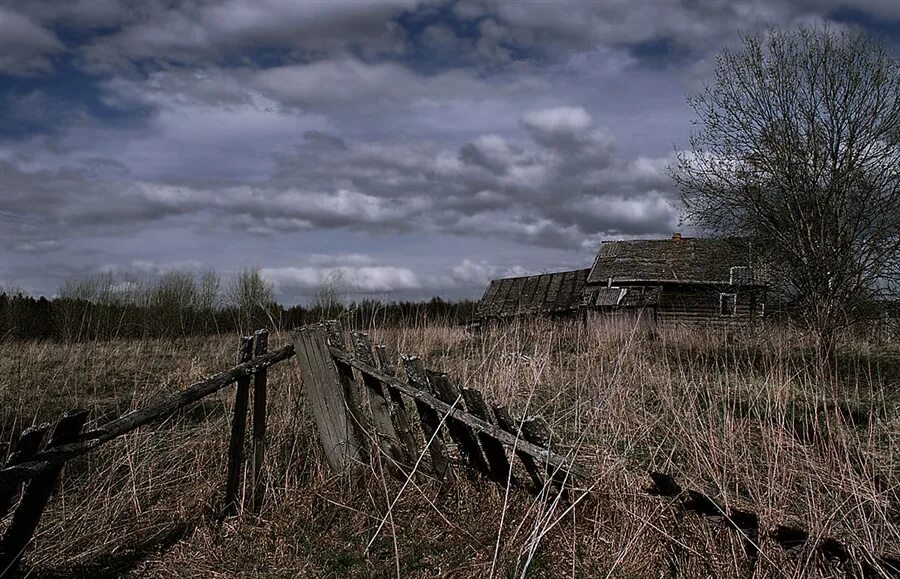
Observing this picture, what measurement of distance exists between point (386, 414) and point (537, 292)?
24561 millimetres

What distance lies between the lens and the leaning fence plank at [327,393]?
4695 mm

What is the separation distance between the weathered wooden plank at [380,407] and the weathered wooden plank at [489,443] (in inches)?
24.9

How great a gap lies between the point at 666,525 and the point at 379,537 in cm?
152

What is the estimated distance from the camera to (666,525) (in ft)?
11.6

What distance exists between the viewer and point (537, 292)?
28.9 meters

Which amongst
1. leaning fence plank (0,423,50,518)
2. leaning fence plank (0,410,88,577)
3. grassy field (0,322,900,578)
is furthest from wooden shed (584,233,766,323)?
leaning fence plank (0,423,50,518)

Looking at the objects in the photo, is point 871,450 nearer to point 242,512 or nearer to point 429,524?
point 429,524

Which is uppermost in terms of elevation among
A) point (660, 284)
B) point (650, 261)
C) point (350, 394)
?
point (650, 261)

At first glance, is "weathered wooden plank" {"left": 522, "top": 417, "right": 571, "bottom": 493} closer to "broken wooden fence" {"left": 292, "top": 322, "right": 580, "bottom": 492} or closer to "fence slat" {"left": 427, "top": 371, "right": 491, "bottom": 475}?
"broken wooden fence" {"left": 292, "top": 322, "right": 580, "bottom": 492}

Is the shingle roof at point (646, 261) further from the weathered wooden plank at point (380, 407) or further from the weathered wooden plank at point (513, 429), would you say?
the weathered wooden plank at point (513, 429)

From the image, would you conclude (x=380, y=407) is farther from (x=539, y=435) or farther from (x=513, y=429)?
(x=539, y=435)

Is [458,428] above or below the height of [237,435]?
→ above

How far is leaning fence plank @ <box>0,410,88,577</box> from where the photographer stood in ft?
10.5

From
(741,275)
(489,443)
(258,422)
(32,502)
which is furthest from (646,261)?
(32,502)
